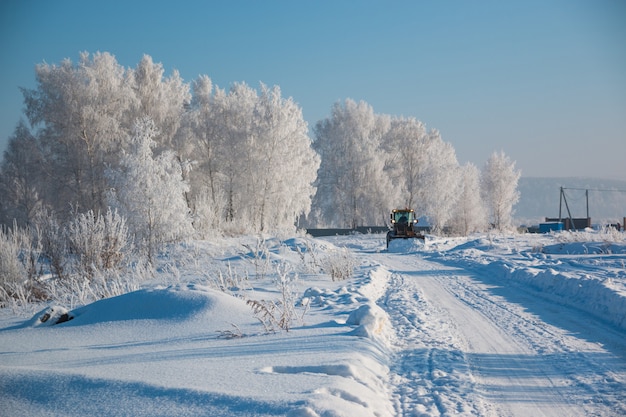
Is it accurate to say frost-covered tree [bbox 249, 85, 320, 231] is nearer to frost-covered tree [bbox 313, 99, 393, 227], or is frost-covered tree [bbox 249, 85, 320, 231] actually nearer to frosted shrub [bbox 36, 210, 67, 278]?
frost-covered tree [bbox 313, 99, 393, 227]

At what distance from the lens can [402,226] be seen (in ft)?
90.5

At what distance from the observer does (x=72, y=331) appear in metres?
5.97

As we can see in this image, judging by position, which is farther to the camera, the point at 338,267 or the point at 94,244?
the point at 338,267

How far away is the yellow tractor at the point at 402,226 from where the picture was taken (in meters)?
26.4

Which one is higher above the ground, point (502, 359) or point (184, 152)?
point (184, 152)

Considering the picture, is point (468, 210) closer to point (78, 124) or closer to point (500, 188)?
point (500, 188)

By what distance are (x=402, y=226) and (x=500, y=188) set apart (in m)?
26.3

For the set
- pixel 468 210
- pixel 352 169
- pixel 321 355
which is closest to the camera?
pixel 321 355

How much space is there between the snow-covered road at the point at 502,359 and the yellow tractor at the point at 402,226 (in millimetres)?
16956

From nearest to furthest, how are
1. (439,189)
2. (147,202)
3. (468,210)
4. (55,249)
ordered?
(55,249), (147,202), (439,189), (468,210)

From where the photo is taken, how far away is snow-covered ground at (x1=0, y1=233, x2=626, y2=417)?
3.46 meters

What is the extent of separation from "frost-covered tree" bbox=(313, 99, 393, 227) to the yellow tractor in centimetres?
1981

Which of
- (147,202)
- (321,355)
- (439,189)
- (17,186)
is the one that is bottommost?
(321,355)

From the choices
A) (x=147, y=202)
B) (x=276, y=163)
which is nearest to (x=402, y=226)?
(x=276, y=163)
